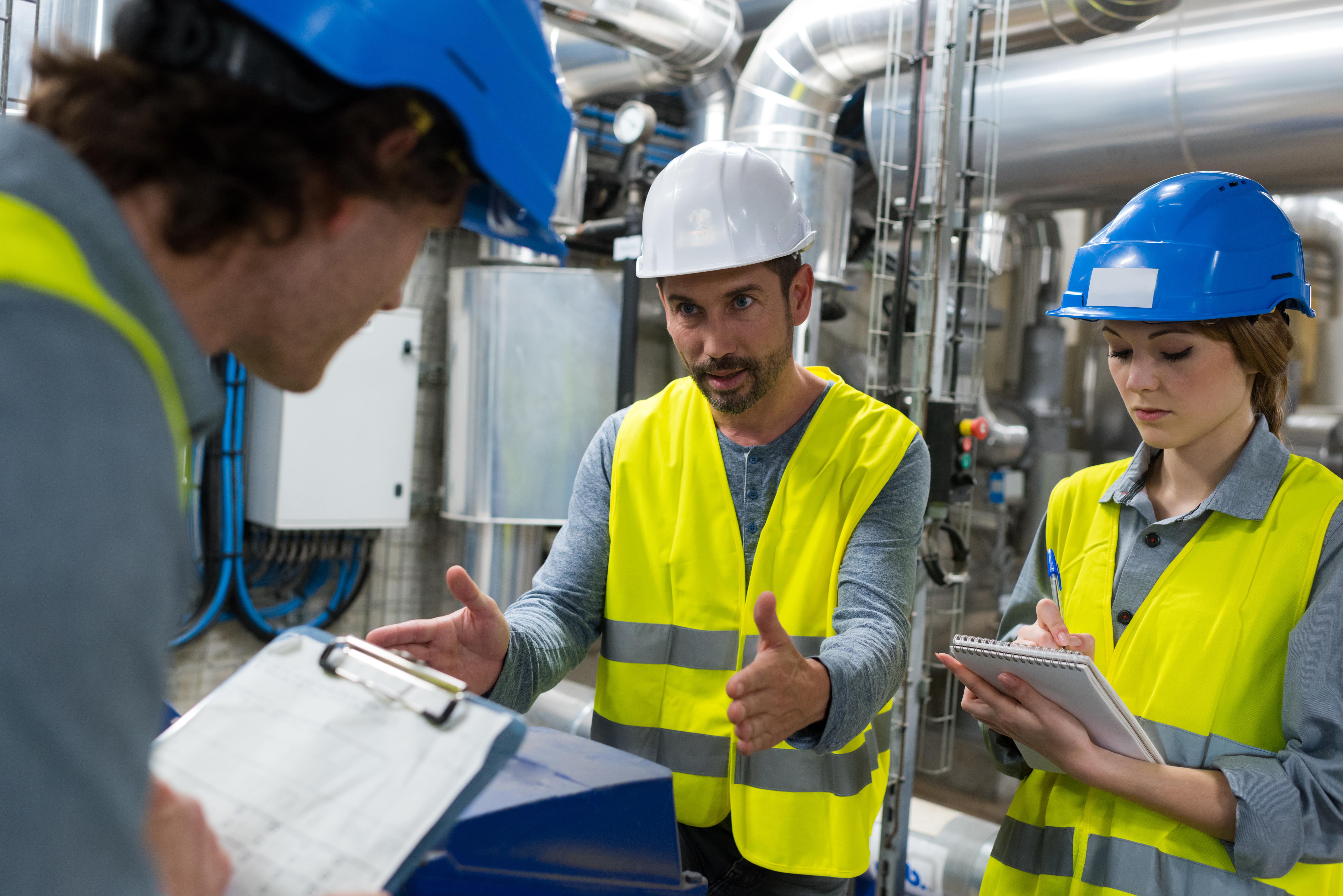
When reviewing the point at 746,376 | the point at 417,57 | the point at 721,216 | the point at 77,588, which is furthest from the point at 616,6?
the point at 77,588

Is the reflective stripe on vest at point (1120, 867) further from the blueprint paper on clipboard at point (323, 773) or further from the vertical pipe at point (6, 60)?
the vertical pipe at point (6, 60)

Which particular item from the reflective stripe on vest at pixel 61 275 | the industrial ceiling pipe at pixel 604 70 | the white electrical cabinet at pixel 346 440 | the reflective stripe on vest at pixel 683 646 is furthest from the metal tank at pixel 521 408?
the reflective stripe on vest at pixel 61 275

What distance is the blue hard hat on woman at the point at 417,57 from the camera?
54 cm

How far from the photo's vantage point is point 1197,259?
1.24m

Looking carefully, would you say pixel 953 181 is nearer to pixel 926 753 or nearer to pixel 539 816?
pixel 539 816

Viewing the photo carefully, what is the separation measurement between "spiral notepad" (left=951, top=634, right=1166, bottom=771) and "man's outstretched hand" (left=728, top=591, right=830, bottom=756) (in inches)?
9.5

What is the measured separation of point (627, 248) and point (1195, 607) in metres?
2.36

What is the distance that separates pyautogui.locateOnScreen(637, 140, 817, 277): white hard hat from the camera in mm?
1418

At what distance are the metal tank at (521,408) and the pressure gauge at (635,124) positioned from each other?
535mm

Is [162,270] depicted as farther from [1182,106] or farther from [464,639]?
[1182,106]

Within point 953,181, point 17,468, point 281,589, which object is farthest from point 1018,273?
point 17,468

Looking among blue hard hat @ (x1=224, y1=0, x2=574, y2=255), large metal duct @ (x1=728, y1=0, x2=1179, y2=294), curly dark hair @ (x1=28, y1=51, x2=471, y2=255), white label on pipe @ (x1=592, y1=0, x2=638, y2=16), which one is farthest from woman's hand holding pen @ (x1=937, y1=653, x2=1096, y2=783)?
white label on pipe @ (x1=592, y1=0, x2=638, y2=16)

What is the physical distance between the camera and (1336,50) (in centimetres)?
264

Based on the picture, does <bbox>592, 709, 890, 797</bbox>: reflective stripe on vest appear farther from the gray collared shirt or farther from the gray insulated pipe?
the gray insulated pipe
